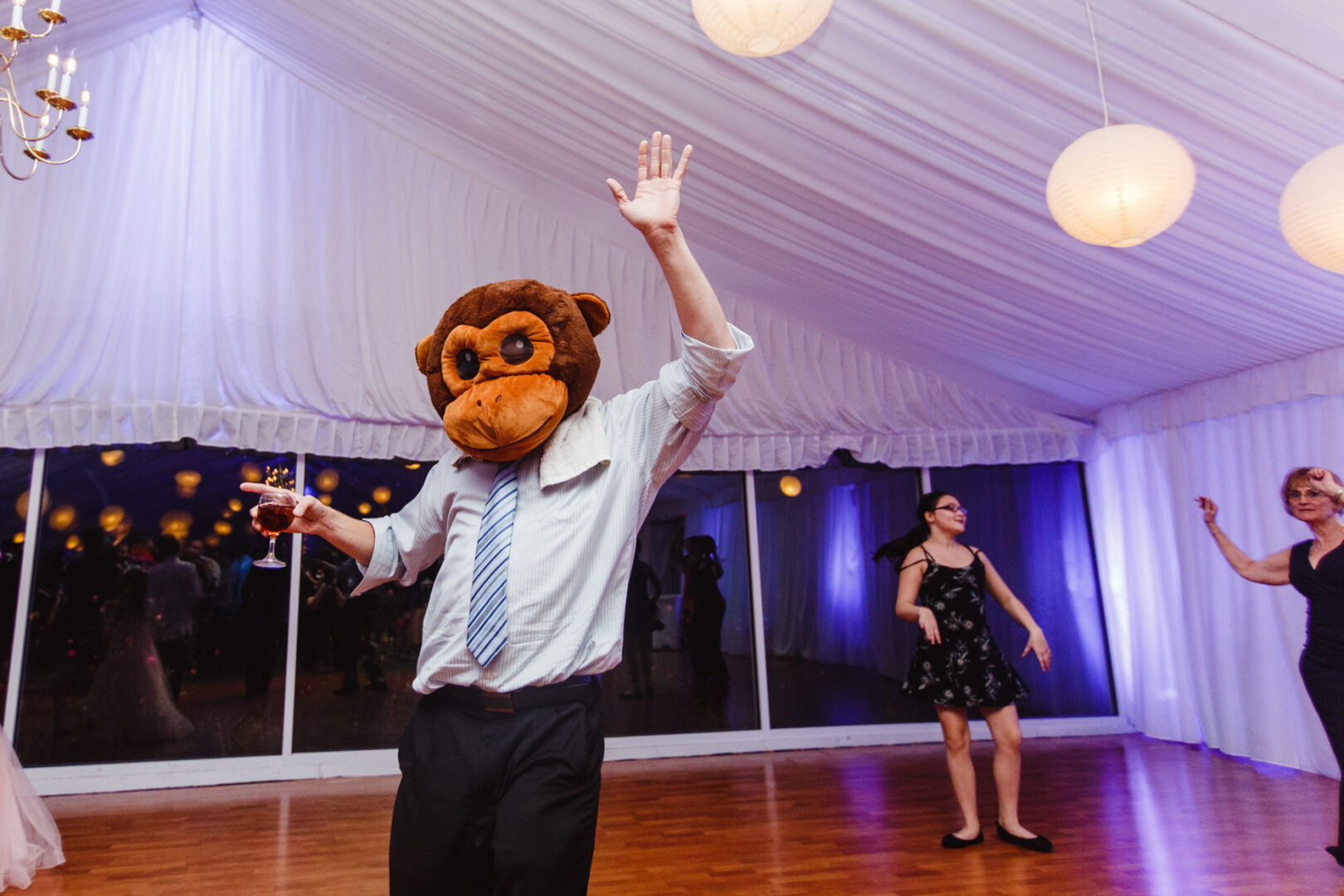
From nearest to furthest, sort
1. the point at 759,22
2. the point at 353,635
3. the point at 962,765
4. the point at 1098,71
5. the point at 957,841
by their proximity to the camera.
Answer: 1. the point at 759,22
2. the point at 1098,71
3. the point at 957,841
4. the point at 962,765
5. the point at 353,635

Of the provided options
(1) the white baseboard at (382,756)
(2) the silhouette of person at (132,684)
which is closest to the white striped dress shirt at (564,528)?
(1) the white baseboard at (382,756)

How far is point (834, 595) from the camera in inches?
224

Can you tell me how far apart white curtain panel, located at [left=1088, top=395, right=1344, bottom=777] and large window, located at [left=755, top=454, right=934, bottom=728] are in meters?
1.27

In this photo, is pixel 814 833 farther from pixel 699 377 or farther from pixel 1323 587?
pixel 699 377

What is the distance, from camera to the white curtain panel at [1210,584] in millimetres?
4062

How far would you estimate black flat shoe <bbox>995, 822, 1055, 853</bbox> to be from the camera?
292 centimetres

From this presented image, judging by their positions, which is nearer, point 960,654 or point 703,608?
point 960,654

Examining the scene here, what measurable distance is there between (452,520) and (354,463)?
12.5 feet

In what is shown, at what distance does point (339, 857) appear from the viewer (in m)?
3.04

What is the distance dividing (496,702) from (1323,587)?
2745 mm

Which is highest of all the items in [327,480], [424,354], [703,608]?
[327,480]

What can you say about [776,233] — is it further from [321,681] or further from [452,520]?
[321,681]

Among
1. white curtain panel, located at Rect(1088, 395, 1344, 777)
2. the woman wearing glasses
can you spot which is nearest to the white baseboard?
white curtain panel, located at Rect(1088, 395, 1344, 777)

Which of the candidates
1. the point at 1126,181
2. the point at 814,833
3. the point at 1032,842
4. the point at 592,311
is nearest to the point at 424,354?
the point at 592,311
